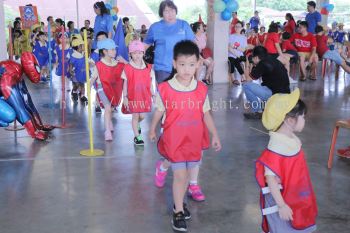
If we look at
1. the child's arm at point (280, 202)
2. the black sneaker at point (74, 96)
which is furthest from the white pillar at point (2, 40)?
the child's arm at point (280, 202)

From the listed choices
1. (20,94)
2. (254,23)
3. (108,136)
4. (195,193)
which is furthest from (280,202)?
(254,23)

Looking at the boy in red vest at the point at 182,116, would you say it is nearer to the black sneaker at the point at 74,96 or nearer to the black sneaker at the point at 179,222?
the black sneaker at the point at 179,222

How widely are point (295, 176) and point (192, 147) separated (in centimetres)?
83

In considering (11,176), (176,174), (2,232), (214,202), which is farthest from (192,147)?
(11,176)

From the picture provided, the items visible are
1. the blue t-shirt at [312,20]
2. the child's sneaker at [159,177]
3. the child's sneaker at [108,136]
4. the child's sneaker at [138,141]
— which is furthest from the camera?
the blue t-shirt at [312,20]

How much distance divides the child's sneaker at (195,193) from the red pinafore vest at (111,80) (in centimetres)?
212

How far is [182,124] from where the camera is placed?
286 centimetres

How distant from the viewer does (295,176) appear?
7.29 ft

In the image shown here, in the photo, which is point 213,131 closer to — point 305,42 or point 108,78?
point 108,78

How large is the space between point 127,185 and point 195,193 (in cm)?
63

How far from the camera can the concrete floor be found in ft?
9.91

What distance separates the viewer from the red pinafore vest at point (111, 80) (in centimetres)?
516

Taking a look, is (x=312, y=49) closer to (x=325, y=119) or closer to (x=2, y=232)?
(x=325, y=119)

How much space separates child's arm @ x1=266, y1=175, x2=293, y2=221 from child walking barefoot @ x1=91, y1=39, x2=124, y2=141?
3161mm
